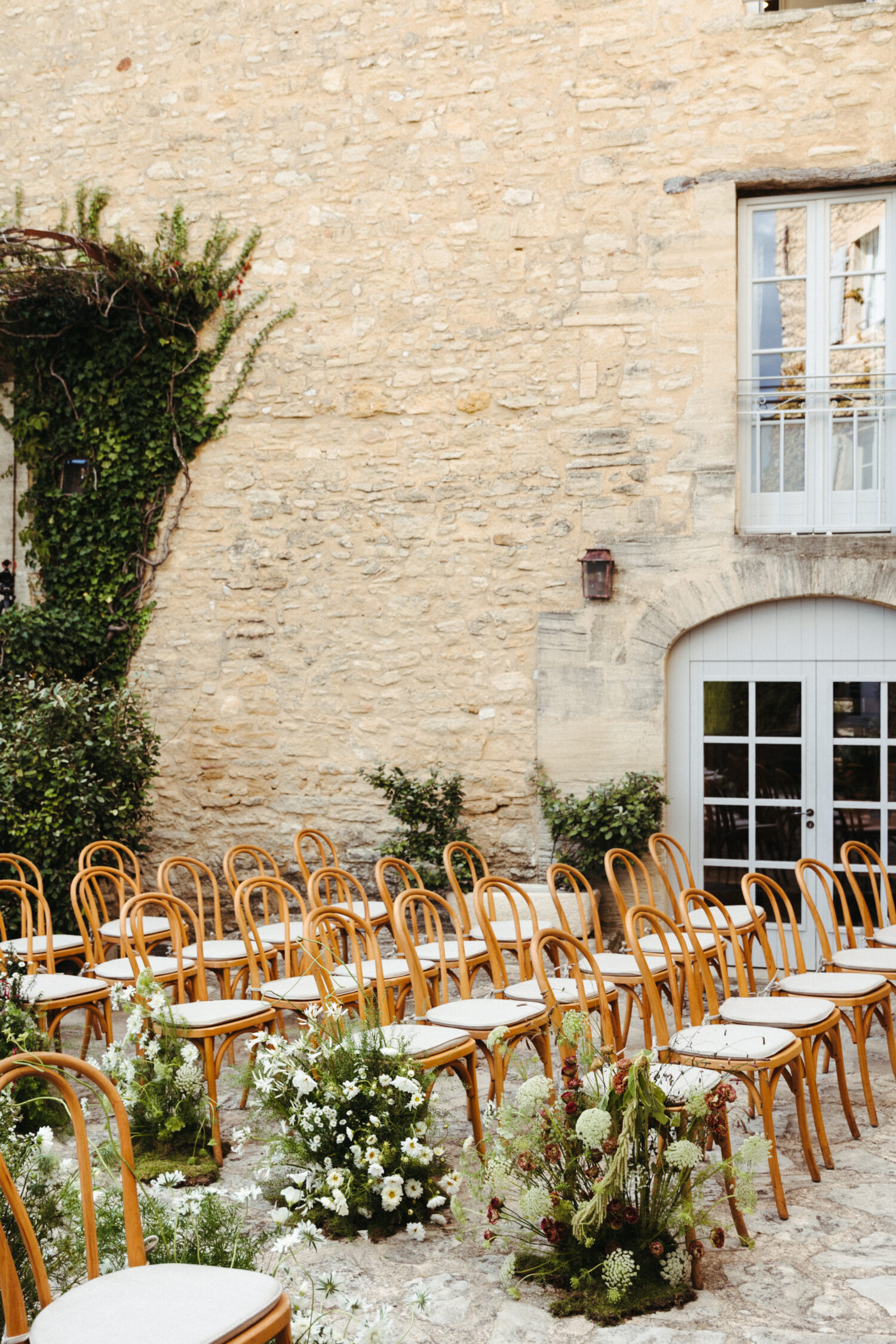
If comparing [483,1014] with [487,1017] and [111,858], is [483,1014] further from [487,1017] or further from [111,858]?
[111,858]

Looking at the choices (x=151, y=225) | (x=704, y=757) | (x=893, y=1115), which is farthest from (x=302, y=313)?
(x=893, y=1115)

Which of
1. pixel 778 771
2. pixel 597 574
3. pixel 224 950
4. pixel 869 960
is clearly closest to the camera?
pixel 869 960

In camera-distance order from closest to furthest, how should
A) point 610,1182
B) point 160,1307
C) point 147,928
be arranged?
1. point 160,1307
2. point 610,1182
3. point 147,928

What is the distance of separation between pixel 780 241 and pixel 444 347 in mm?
1936

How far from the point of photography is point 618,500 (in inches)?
246

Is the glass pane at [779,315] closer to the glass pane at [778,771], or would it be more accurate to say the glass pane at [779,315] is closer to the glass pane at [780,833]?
the glass pane at [778,771]

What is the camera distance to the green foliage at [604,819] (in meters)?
5.86

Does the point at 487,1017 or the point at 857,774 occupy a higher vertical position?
the point at 857,774

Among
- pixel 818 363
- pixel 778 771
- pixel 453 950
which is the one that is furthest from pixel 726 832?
pixel 818 363

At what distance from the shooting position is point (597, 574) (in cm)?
617

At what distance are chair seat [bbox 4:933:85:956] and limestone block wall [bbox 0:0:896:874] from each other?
204 centimetres

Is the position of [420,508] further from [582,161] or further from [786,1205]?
[786,1205]

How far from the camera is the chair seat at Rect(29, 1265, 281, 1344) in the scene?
1.61m

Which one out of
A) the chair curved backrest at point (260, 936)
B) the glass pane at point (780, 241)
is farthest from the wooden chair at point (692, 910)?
the glass pane at point (780, 241)
